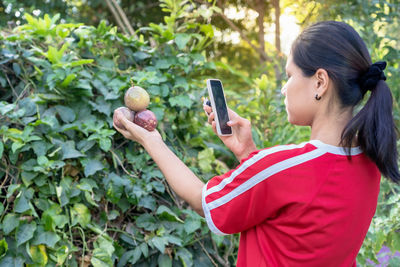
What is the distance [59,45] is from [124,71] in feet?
1.23

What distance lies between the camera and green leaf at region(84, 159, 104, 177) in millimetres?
2199

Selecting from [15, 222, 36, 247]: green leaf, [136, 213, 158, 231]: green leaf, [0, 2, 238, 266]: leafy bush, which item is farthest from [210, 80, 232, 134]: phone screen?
[15, 222, 36, 247]: green leaf

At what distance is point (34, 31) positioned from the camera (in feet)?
8.09

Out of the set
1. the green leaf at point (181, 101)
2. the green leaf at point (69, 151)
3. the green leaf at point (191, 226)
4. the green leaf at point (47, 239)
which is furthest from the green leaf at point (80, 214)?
the green leaf at point (181, 101)

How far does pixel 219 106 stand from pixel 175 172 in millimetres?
319

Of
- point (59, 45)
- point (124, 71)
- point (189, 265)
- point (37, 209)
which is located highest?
point (59, 45)

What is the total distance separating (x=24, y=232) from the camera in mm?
2053

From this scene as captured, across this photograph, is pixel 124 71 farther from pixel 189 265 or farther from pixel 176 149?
pixel 189 265

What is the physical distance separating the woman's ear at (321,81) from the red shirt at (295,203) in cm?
14

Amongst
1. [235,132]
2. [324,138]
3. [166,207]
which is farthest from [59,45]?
[324,138]

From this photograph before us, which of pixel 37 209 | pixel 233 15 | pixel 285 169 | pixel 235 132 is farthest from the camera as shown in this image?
pixel 233 15

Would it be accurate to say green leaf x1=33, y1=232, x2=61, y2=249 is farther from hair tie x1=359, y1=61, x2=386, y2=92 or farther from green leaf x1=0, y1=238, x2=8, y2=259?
hair tie x1=359, y1=61, x2=386, y2=92

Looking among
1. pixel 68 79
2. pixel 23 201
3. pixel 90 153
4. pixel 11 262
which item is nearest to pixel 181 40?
pixel 68 79

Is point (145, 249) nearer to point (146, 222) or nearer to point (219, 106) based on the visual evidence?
point (146, 222)
